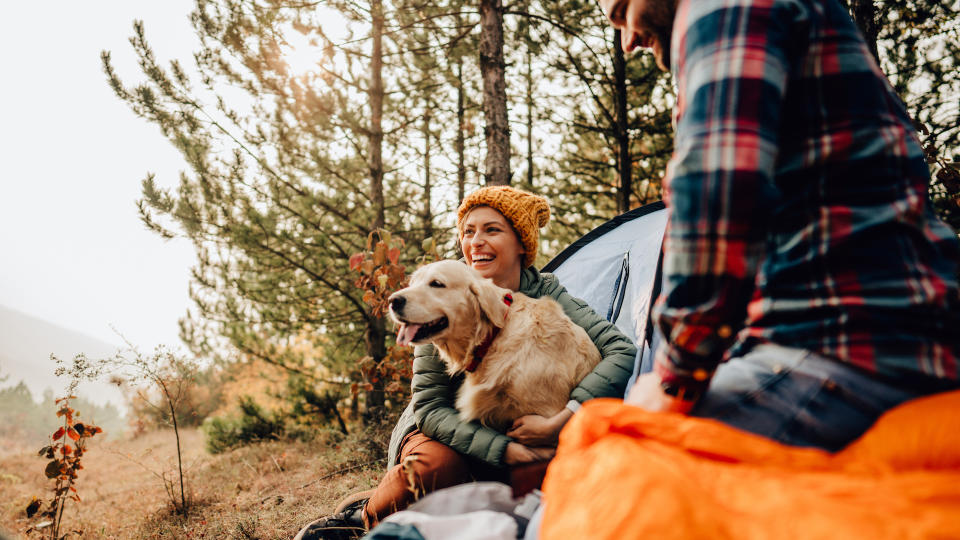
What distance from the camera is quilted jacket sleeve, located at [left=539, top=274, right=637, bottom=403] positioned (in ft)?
6.35

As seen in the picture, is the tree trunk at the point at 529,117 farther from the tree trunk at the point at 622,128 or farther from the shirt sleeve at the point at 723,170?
the shirt sleeve at the point at 723,170

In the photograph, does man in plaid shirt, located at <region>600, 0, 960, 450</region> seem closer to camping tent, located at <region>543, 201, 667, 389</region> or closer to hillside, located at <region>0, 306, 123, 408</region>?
camping tent, located at <region>543, 201, 667, 389</region>

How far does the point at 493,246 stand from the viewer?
8.46ft

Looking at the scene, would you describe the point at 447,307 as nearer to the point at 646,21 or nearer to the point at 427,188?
the point at 646,21

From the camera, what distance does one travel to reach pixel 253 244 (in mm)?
6000

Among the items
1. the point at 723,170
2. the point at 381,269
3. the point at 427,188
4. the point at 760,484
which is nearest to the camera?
the point at 760,484

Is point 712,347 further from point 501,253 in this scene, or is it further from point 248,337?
point 248,337

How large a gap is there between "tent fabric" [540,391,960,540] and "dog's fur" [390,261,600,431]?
119 centimetres

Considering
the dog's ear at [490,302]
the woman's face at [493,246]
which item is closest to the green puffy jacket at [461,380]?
the woman's face at [493,246]

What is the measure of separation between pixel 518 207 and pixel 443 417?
50.2 inches

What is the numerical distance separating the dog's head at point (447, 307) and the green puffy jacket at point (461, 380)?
0.21m

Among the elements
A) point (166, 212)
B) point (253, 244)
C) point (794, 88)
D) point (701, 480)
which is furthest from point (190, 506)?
point (794, 88)

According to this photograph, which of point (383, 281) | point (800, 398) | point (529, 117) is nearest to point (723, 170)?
point (800, 398)

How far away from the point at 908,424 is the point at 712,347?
0.28 m
